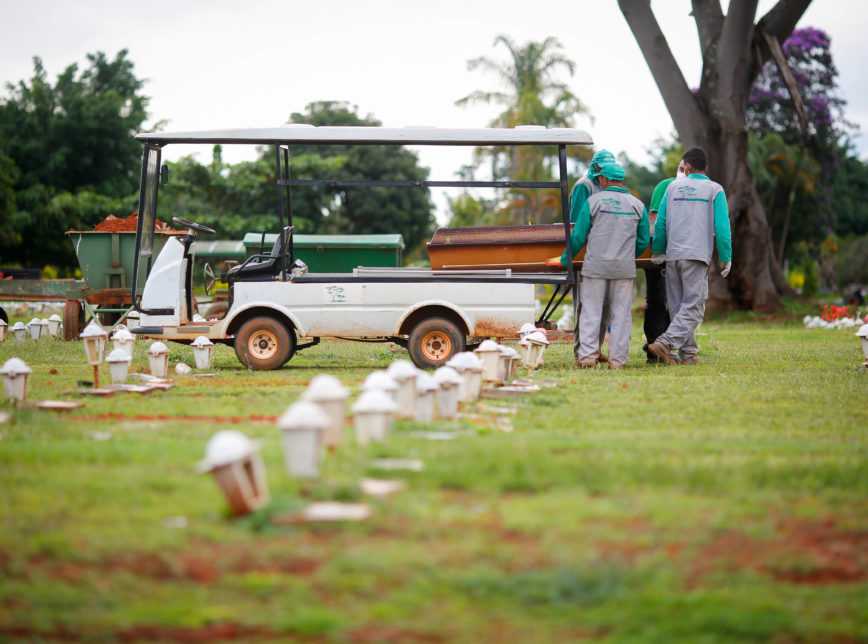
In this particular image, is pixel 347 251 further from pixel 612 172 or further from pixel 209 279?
pixel 612 172

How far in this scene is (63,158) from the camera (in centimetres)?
3888

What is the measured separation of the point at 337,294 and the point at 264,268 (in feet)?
2.63

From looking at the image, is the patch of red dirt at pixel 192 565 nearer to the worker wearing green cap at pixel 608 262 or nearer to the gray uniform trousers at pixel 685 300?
the worker wearing green cap at pixel 608 262

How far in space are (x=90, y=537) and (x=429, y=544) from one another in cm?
112

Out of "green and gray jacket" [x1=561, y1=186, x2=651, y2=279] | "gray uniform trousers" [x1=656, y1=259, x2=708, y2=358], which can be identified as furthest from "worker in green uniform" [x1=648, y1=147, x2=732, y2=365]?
"green and gray jacket" [x1=561, y1=186, x2=651, y2=279]

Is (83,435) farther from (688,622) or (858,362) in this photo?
(858,362)

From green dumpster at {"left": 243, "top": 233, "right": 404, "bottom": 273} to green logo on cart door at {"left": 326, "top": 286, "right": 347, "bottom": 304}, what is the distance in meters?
7.81

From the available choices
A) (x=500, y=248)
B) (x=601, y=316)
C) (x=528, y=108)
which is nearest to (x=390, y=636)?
(x=601, y=316)

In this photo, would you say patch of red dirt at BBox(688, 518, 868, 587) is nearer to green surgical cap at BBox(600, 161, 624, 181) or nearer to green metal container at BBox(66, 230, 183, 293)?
green surgical cap at BBox(600, 161, 624, 181)

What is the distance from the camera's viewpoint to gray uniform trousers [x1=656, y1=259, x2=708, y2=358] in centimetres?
919

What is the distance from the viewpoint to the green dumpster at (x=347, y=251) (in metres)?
16.8

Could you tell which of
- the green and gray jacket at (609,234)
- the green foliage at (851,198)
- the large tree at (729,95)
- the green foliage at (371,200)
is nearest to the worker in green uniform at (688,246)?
the green and gray jacket at (609,234)

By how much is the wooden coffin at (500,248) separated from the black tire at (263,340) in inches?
80.8

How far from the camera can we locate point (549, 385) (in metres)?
7.34
